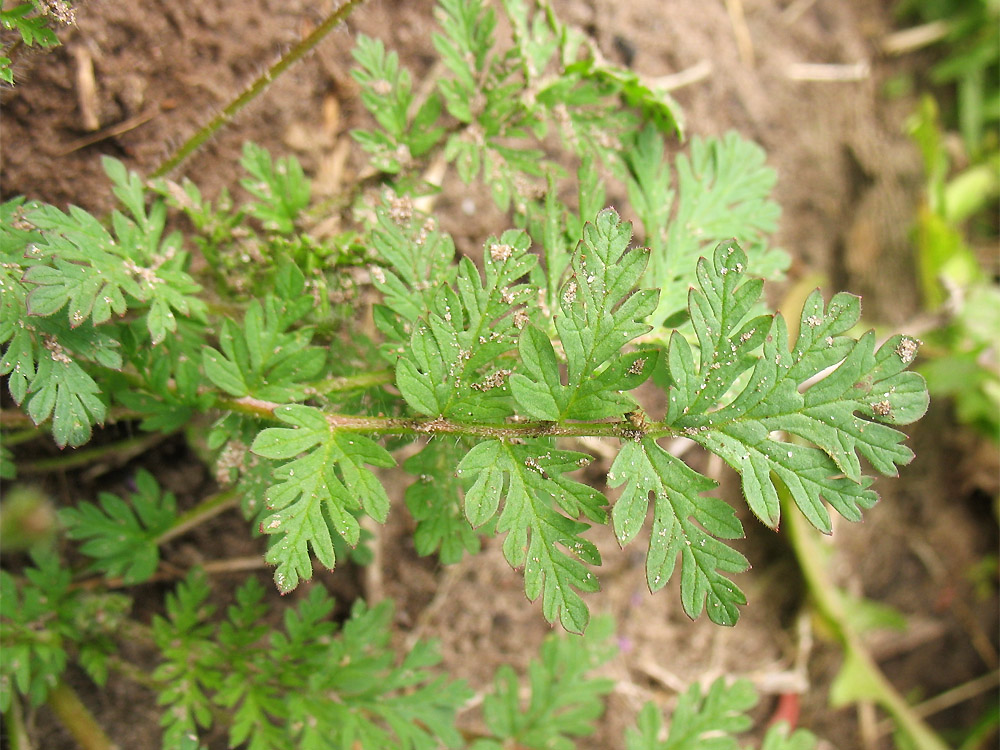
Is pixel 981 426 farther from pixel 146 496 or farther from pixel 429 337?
pixel 146 496

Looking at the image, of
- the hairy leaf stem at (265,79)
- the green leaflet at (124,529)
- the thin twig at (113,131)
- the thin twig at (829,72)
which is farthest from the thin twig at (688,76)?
the green leaflet at (124,529)

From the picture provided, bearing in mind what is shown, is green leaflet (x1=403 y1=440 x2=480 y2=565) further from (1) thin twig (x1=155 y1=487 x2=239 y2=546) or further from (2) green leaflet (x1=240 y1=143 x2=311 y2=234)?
(2) green leaflet (x1=240 y1=143 x2=311 y2=234)

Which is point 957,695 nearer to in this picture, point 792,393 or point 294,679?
point 792,393

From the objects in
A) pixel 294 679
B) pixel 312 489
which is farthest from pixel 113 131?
pixel 294 679

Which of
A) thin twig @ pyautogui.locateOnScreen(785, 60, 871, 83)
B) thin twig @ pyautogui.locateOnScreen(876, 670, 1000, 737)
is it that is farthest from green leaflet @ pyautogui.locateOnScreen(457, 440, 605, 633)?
thin twig @ pyautogui.locateOnScreen(876, 670, 1000, 737)

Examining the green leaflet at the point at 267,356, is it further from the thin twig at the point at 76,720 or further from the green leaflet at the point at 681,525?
the thin twig at the point at 76,720
